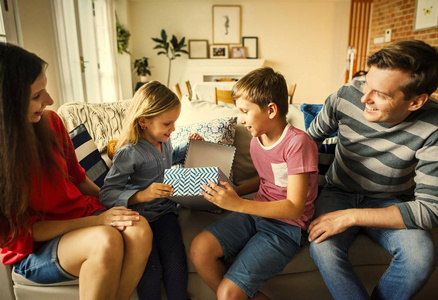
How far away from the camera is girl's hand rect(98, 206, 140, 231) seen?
1.05m

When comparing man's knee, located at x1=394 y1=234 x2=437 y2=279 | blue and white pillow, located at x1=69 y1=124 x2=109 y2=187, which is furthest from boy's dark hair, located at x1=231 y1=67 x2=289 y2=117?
blue and white pillow, located at x1=69 y1=124 x2=109 y2=187

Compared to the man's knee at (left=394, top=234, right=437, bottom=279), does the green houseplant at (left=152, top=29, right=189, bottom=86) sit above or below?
above

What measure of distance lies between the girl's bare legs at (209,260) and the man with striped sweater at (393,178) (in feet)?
1.10

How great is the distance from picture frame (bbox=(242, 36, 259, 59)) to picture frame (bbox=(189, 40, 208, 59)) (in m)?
0.83

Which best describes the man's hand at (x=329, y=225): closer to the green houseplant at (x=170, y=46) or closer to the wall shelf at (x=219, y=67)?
the wall shelf at (x=219, y=67)

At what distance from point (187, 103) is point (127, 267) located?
3.86 feet

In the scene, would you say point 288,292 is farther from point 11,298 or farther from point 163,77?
point 163,77

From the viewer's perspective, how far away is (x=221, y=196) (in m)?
1.03

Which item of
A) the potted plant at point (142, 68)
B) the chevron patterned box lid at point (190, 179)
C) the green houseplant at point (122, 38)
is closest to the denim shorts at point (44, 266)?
the chevron patterned box lid at point (190, 179)

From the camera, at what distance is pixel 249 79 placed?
1.17 metres

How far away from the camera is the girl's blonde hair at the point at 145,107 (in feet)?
4.10

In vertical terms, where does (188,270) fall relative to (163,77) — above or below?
below

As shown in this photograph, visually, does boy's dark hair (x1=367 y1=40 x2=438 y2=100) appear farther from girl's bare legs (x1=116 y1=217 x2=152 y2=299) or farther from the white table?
the white table

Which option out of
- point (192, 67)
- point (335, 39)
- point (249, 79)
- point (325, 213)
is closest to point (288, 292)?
point (325, 213)
